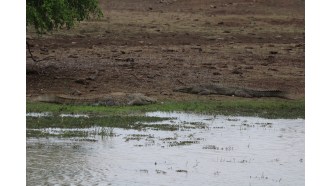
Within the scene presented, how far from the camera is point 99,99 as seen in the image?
14.9m

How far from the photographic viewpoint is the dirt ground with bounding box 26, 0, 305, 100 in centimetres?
1738

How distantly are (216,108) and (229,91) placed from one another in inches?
55.6

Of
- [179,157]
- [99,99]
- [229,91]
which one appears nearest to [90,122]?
[99,99]

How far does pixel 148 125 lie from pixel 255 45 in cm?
1155

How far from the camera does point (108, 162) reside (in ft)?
34.6

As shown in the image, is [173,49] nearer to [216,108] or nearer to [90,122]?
[216,108]

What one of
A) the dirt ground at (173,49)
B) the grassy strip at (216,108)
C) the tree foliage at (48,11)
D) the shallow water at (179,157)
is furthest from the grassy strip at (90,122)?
the tree foliage at (48,11)

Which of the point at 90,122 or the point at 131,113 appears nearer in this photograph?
the point at 90,122

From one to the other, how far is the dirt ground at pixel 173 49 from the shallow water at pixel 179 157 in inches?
135

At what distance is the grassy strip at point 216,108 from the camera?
46.6ft

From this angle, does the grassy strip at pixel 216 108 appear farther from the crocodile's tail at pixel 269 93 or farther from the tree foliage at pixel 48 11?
the tree foliage at pixel 48 11

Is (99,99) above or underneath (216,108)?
above
